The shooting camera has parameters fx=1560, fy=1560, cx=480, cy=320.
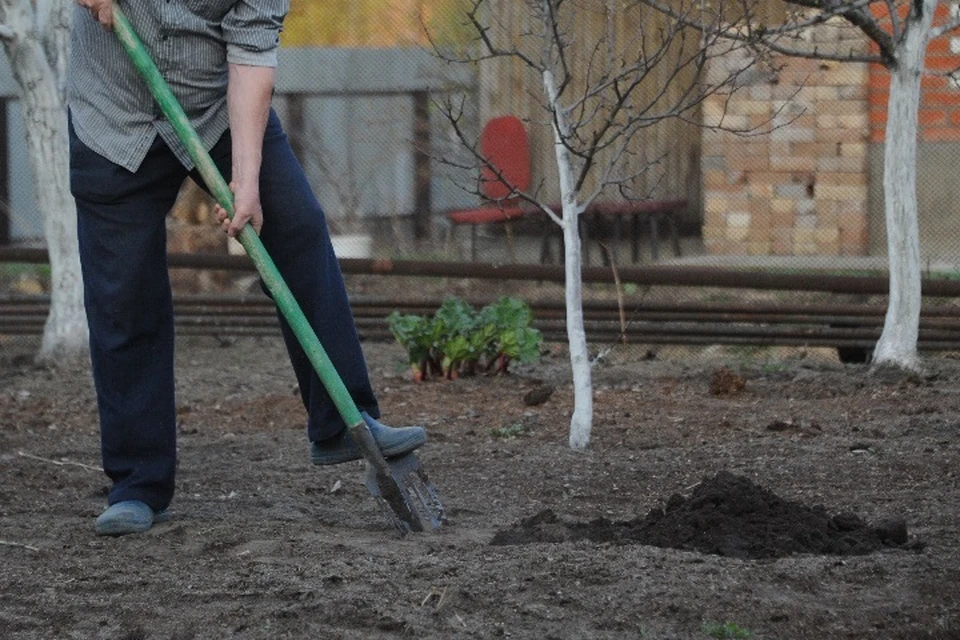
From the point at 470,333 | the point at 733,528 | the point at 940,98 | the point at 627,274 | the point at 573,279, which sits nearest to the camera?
the point at 733,528

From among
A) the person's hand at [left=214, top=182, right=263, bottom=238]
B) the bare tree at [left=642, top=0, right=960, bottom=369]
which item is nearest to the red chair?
the bare tree at [left=642, top=0, right=960, bottom=369]

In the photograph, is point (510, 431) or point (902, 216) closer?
point (510, 431)

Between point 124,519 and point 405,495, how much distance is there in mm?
750

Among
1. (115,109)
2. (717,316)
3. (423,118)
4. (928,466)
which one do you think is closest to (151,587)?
(115,109)

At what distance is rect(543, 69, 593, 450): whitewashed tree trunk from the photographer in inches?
204

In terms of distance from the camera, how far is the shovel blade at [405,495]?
409 centimetres

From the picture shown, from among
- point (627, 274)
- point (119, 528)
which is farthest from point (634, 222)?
point (119, 528)

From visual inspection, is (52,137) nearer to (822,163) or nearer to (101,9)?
(101,9)

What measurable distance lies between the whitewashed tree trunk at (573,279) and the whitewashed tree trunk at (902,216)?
189 centimetres

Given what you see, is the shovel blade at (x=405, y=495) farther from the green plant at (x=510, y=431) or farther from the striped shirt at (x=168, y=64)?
the green plant at (x=510, y=431)

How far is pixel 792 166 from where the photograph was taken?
996 cm

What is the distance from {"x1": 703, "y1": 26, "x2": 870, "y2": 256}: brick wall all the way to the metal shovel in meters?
5.96

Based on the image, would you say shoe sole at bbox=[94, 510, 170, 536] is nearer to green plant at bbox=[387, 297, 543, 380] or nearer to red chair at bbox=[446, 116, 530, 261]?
green plant at bbox=[387, 297, 543, 380]

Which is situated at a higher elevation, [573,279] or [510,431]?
[573,279]
